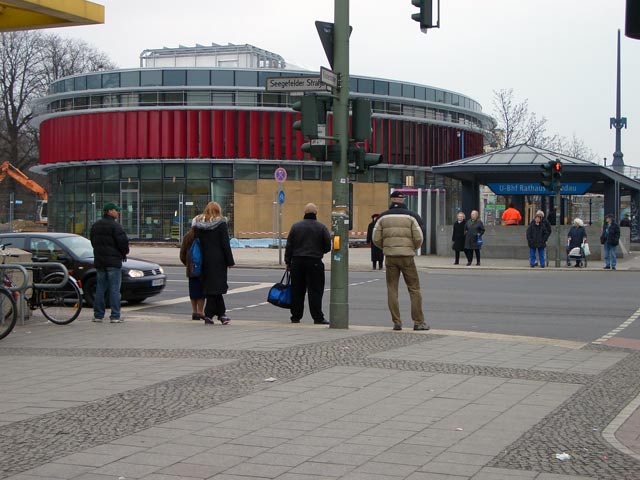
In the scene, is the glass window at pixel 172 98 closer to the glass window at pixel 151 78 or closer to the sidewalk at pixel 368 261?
the glass window at pixel 151 78

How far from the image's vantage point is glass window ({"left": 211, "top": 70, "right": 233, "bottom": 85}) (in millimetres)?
50125

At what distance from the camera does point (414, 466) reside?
5.57 m

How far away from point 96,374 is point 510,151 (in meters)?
28.5

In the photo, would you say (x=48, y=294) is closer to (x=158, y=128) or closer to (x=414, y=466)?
(x=414, y=466)

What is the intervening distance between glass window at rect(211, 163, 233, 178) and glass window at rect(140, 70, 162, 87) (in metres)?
5.69

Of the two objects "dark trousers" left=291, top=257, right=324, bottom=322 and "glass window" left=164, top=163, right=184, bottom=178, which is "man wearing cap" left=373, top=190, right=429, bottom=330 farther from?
"glass window" left=164, top=163, right=184, bottom=178

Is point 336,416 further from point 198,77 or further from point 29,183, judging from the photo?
point 29,183

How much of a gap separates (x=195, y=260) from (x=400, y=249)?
3.10 meters

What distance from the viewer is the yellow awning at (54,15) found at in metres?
14.4

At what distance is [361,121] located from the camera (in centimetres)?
1240

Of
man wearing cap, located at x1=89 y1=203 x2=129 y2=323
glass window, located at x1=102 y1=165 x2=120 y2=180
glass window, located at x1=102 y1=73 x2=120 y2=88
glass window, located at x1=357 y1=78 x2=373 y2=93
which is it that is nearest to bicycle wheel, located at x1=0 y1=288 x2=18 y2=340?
man wearing cap, located at x1=89 y1=203 x2=129 y2=323

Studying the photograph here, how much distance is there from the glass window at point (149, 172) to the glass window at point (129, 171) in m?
0.39

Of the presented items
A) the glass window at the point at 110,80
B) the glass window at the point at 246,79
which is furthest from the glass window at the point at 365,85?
the glass window at the point at 110,80

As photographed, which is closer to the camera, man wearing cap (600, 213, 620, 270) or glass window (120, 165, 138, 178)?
man wearing cap (600, 213, 620, 270)
